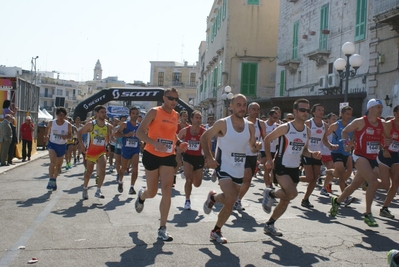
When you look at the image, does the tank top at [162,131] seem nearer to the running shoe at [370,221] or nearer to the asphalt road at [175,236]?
the asphalt road at [175,236]

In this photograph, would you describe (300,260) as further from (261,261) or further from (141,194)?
(141,194)

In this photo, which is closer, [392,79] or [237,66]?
[392,79]

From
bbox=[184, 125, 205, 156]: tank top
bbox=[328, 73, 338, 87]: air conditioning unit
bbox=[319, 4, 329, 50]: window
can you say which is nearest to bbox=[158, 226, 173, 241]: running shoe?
bbox=[184, 125, 205, 156]: tank top

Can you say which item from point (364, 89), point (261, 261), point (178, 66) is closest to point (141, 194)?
point (261, 261)

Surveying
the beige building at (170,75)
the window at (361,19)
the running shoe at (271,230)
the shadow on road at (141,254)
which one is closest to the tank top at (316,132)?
the running shoe at (271,230)

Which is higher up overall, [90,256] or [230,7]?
[230,7]

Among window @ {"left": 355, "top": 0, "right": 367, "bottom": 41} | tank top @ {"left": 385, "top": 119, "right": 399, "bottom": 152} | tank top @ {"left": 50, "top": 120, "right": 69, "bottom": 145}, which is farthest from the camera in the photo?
window @ {"left": 355, "top": 0, "right": 367, "bottom": 41}

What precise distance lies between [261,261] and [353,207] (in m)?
5.00

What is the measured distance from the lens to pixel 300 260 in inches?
225

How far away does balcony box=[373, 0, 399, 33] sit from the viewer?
18734 mm

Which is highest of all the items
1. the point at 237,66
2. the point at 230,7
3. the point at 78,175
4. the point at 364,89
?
the point at 230,7

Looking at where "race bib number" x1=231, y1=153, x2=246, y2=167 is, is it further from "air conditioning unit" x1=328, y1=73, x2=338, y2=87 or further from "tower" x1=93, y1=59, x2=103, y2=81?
"tower" x1=93, y1=59, x2=103, y2=81

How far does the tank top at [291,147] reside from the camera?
286 inches

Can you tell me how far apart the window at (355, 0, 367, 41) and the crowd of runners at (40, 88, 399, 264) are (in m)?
11.5
